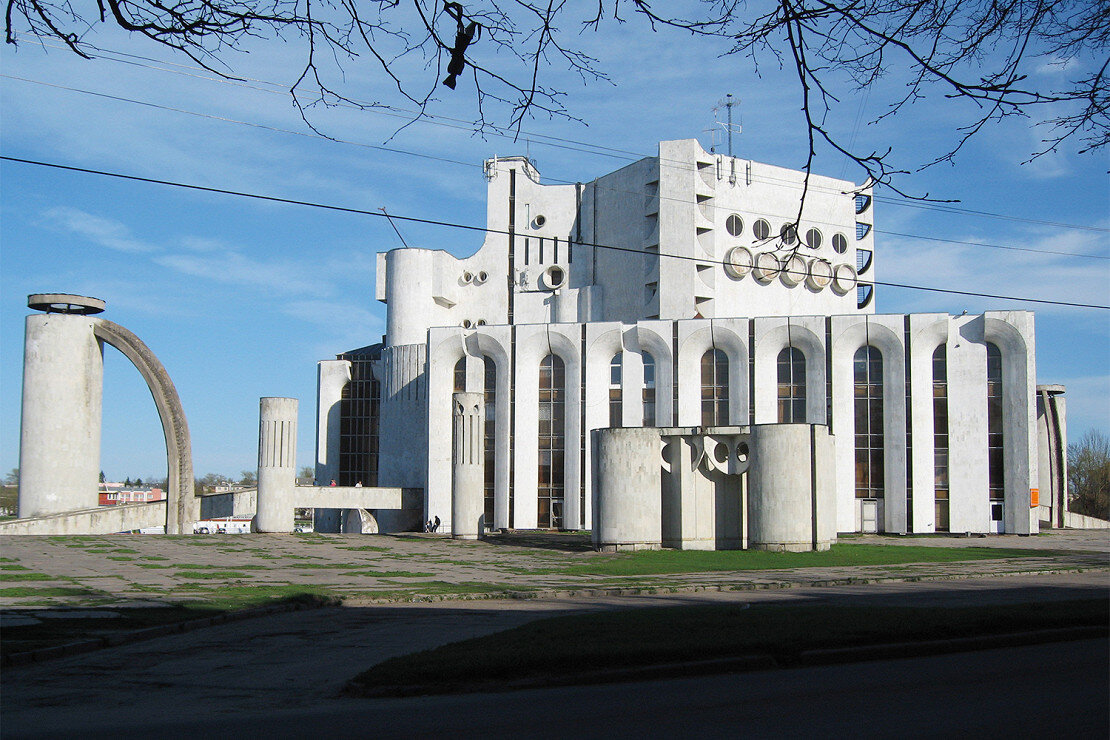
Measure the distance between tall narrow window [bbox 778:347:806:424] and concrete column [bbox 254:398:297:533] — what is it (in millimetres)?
26545

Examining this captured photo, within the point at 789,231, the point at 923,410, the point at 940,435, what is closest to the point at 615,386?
the point at 923,410

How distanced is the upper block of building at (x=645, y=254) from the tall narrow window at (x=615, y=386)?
6506 millimetres

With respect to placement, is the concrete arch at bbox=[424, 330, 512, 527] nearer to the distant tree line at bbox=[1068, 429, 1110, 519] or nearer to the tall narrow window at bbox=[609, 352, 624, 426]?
the tall narrow window at bbox=[609, 352, 624, 426]

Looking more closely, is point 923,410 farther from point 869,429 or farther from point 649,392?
point 649,392

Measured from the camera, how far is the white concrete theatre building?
180ft

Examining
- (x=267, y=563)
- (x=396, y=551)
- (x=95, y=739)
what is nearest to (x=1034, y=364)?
(x=396, y=551)

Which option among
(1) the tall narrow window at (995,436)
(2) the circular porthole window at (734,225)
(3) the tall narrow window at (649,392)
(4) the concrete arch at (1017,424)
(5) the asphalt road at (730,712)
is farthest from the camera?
(2) the circular porthole window at (734,225)

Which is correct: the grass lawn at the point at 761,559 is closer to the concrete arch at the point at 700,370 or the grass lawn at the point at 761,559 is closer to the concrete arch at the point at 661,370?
the concrete arch at the point at 700,370

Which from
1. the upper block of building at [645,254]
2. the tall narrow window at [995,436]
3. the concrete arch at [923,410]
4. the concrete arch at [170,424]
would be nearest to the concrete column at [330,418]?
the upper block of building at [645,254]

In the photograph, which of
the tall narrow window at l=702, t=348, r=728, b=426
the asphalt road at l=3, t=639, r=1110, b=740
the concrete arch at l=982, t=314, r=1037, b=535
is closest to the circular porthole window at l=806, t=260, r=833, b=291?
the tall narrow window at l=702, t=348, r=728, b=426

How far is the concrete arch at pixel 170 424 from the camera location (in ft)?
165

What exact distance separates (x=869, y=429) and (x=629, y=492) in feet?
79.4

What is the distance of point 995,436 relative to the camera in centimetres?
5453

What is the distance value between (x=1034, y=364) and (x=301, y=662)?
50341 millimetres
